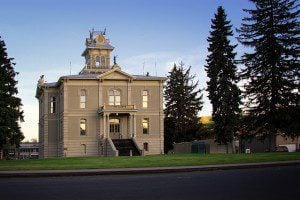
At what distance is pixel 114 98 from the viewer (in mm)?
63312

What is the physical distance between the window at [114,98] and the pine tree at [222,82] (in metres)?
13.2

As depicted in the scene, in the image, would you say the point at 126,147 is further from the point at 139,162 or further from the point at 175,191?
the point at 175,191

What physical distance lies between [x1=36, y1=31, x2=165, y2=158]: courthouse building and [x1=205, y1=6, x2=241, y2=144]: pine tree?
10843 mm

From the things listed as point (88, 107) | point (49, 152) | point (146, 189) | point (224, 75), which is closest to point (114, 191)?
point (146, 189)

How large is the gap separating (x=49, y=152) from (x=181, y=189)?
5245 cm

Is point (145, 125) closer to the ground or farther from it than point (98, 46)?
closer to the ground

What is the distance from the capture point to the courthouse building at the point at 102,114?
6116 centimetres

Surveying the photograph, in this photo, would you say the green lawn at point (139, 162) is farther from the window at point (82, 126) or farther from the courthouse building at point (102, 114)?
the window at point (82, 126)

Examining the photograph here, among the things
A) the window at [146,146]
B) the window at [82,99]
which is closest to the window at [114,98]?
the window at [82,99]

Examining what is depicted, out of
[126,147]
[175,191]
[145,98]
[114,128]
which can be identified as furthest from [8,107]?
[175,191]

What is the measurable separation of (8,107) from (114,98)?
19.2 m

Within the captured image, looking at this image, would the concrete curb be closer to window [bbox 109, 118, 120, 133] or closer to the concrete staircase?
the concrete staircase

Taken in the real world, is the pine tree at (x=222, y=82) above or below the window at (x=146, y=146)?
above

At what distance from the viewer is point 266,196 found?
12586 mm
